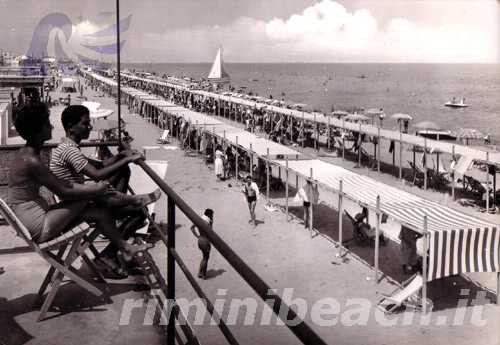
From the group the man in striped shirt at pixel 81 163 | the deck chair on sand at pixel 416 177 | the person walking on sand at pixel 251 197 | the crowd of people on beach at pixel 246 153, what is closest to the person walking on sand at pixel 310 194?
the crowd of people on beach at pixel 246 153

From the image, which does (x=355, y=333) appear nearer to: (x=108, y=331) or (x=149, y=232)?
(x=149, y=232)

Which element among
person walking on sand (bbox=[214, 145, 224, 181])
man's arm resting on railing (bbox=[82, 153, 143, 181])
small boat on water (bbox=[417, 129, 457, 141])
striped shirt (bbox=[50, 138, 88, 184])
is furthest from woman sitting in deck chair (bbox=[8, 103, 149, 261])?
small boat on water (bbox=[417, 129, 457, 141])

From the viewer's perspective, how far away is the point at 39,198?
3.38m

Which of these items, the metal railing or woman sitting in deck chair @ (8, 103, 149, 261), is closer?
the metal railing

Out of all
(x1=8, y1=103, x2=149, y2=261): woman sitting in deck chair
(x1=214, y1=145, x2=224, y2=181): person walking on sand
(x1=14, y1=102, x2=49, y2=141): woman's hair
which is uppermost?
(x1=14, y1=102, x2=49, y2=141): woman's hair

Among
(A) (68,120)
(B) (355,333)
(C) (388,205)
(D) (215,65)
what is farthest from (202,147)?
(D) (215,65)

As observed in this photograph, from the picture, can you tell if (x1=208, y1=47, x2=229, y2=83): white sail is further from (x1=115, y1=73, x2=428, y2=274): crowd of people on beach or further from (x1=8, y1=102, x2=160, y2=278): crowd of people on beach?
(x1=8, y1=102, x2=160, y2=278): crowd of people on beach

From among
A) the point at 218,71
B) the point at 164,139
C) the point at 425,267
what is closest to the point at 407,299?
the point at 425,267

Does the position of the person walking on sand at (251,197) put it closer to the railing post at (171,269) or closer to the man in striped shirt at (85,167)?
the man in striped shirt at (85,167)

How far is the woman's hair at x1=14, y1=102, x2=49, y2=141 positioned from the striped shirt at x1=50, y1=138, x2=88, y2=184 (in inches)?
12.6

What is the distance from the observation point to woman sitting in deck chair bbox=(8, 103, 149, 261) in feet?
10.4

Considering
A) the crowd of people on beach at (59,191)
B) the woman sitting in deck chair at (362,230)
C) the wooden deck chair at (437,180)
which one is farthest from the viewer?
the wooden deck chair at (437,180)

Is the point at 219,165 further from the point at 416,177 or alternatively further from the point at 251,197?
the point at 416,177

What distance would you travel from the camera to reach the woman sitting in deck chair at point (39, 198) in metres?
3.16
